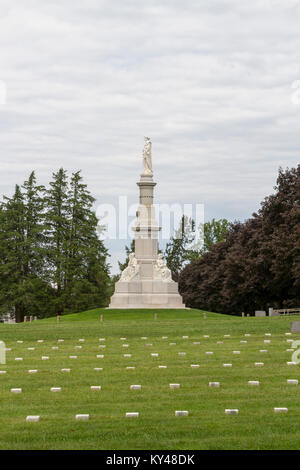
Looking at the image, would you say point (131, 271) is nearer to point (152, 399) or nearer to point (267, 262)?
point (267, 262)

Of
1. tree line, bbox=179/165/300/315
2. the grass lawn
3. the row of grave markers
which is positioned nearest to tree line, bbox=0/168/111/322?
tree line, bbox=179/165/300/315

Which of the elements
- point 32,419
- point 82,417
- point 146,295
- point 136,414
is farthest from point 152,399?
point 146,295

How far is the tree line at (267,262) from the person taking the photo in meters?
71.6

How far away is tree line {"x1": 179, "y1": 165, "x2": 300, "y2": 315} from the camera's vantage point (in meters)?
71.6

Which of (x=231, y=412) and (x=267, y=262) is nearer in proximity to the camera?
(x=231, y=412)

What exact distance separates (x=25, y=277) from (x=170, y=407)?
75.1 m

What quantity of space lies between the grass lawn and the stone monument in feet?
131

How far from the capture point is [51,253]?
9169 cm

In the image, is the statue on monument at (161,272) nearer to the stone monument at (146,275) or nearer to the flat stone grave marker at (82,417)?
the stone monument at (146,275)

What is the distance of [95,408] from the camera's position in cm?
1619

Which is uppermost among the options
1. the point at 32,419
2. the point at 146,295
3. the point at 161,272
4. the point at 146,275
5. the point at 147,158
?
the point at 147,158

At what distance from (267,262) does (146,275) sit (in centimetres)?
1105

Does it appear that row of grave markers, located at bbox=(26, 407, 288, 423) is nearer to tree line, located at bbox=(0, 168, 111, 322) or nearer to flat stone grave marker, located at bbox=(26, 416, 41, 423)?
flat stone grave marker, located at bbox=(26, 416, 41, 423)
